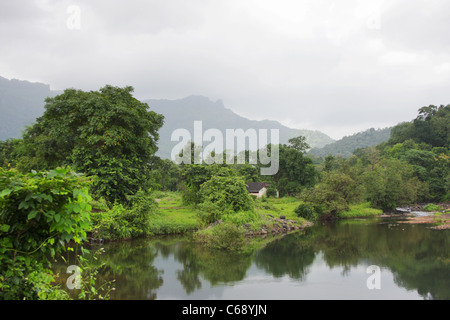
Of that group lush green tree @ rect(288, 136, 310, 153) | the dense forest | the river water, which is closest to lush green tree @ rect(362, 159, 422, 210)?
the dense forest

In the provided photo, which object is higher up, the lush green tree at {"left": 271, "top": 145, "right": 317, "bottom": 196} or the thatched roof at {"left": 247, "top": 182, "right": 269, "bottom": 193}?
the lush green tree at {"left": 271, "top": 145, "right": 317, "bottom": 196}

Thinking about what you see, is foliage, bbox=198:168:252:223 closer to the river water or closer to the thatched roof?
the river water

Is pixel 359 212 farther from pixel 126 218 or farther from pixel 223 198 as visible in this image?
pixel 126 218

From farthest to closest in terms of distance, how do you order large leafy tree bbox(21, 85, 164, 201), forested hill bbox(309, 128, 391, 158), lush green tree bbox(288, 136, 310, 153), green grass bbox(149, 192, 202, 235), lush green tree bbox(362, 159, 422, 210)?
forested hill bbox(309, 128, 391, 158), lush green tree bbox(288, 136, 310, 153), lush green tree bbox(362, 159, 422, 210), green grass bbox(149, 192, 202, 235), large leafy tree bbox(21, 85, 164, 201)

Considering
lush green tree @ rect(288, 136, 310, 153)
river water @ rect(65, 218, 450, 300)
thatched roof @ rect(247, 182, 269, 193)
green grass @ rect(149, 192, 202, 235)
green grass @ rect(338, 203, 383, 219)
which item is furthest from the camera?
lush green tree @ rect(288, 136, 310, 153)

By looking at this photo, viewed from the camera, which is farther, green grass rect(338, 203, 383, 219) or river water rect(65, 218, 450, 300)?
green grass rect(338, 203, 383, 219)

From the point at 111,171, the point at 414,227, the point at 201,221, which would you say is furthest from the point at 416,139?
the point at 111,171

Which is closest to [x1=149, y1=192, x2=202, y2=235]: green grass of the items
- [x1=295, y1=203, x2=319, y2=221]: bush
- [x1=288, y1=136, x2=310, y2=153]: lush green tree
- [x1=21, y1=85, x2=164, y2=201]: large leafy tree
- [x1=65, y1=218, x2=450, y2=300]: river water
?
[x1=65, y1=218, x2=450, y2=300]: river water

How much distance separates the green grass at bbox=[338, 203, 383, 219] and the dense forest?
1.18 meters

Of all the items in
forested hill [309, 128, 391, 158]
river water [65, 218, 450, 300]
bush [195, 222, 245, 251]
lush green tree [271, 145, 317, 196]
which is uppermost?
forested hill [309, 128, 391, 158]

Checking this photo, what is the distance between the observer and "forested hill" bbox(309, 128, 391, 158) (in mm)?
151500

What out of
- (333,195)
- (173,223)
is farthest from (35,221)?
(333,195)

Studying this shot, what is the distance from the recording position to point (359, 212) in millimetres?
39156

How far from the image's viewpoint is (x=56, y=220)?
14.3 ft
